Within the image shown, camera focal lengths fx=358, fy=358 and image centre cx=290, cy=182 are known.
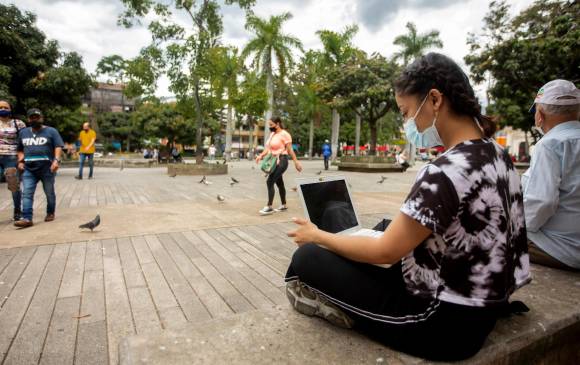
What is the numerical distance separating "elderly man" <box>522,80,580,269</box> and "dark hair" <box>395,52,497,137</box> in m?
1.35

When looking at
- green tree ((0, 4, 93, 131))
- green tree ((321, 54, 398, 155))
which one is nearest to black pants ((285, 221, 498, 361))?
green tree ((0, 4, 93, 131))

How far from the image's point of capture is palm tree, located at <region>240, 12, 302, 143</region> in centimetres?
2395

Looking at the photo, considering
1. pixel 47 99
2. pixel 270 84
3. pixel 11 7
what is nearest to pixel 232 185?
pixel 47 99

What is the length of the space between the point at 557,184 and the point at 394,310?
173 centimetres

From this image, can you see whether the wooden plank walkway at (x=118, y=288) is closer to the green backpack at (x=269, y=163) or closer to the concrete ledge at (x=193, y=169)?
the green backpack at (x=269, y=163)

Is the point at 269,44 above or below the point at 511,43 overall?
above

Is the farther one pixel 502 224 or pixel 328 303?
pixel 328 303

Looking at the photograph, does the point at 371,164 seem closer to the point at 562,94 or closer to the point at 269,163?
the point at 269,163

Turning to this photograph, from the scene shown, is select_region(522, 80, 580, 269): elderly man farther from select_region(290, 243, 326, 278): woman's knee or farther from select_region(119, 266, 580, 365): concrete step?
select_region(290, 243, 326, 278): woman's knee

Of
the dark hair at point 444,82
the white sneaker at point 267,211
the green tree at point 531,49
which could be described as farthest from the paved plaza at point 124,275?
the green tree at point 531,49

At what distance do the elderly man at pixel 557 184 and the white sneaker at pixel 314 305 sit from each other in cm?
166

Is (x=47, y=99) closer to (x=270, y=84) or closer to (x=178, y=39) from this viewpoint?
(x=178, y=39)

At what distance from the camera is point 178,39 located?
14.5m

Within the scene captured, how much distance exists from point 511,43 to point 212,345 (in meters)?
15.8
